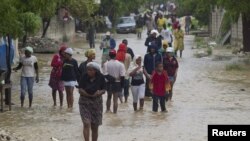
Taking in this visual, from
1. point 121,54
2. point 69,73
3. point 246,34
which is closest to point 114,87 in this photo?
point 69,73

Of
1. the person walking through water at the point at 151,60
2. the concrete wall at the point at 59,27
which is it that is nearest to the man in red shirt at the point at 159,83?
the person walking through water at the point at 151,60

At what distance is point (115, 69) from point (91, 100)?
A: 14.3 feet

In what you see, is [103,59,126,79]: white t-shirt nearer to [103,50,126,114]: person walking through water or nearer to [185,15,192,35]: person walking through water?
[103,50,126,114]: person walking through water

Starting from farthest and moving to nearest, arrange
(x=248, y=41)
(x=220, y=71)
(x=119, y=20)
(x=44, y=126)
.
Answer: (x=119, y=20), (x=248, y=41), (x=220, y=71), (x=44, y=126)

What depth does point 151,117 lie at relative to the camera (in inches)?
630

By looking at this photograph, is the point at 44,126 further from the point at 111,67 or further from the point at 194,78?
the point at 194,78

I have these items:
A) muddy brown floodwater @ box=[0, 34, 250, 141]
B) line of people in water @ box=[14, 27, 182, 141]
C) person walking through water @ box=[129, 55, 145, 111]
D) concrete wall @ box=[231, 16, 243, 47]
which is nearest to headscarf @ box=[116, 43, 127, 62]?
line of people in water @ box=[14, 27, 182, 141]

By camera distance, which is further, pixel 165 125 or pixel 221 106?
pixel 221 106

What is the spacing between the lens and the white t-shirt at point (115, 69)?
16.1 metres

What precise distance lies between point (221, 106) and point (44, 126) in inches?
201

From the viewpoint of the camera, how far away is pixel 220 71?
27.1 m

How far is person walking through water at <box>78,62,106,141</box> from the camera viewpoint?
11.7 metres

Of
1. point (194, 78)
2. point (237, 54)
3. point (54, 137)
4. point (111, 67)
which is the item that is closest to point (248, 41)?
point (237, 54)

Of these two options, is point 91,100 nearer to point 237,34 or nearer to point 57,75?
point 57,75
